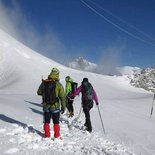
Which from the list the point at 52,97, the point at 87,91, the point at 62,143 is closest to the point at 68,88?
the point at 87,91

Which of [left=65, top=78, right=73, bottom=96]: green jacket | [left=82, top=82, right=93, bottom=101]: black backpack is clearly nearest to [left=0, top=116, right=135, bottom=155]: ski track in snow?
[left=82, top=82, right=93, bottom=101]: black backpack

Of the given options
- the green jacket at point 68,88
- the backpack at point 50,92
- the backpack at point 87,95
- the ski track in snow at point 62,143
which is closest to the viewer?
the ski track in snow at point 62,143

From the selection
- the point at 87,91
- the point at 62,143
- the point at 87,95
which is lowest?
the point at 62,143

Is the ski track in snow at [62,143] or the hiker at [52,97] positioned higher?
the hiker at [52,97]

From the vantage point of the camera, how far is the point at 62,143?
33.6 ft

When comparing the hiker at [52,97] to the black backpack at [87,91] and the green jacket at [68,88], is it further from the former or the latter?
the green jacket at [68,88]

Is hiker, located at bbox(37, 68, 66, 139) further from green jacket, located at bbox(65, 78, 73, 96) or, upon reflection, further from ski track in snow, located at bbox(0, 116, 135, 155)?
green jacket, located at bbox(65, 78, 73, 96)

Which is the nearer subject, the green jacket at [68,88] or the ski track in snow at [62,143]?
the ski track in snow at [62,143]

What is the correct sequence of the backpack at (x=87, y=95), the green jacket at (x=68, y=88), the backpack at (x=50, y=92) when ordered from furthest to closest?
1. the green jacket at (x=68, y=88)
2. the backpack at (x=87, y=95)
3. the backpack at (x=50, y=92)

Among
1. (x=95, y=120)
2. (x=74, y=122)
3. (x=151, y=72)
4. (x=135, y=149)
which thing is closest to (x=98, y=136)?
(x=135, y=149)

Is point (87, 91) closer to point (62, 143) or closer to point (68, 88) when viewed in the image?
point (62, 143)

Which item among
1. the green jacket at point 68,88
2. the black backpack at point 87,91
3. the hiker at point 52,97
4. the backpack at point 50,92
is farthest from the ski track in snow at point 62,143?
the green jacket at point 68,88

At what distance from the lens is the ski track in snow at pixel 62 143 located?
9.35 m

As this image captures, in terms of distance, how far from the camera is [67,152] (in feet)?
30.7
